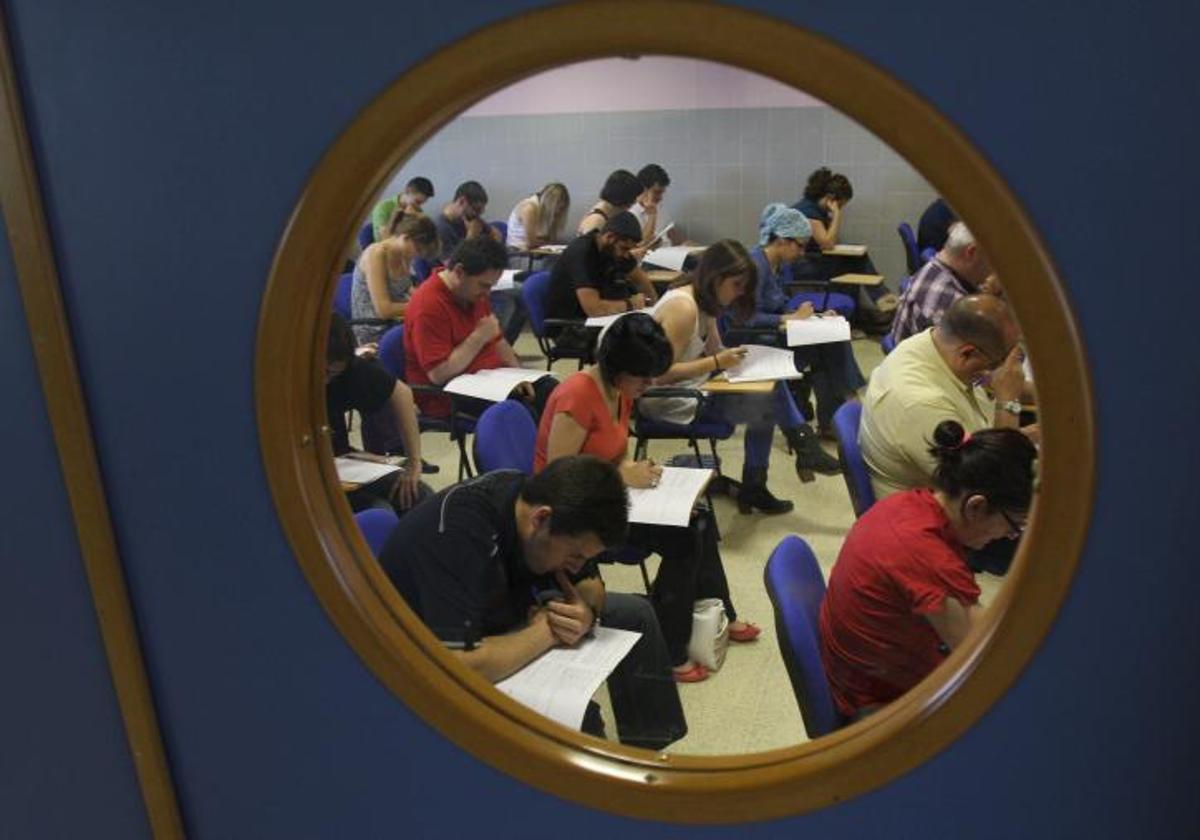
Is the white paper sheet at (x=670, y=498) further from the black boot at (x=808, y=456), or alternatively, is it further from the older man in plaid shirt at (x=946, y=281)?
the black boot at (x=808, y=456)

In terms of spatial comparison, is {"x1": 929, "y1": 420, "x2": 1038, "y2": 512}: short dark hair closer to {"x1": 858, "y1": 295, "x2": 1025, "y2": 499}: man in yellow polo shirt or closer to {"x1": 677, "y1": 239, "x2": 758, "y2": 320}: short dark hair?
{"x1": 858, "y1": 295, "x2": 1025, "y2": 499}: man in yellow polo shirt

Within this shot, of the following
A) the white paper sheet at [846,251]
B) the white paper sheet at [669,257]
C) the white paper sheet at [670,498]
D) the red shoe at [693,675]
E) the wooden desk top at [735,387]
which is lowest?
the red shoe at [693,675]

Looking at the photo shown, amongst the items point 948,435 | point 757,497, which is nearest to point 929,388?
point 948,435

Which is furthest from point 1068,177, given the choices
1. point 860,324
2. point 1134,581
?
point 860,324

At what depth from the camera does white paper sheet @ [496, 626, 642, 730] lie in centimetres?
171

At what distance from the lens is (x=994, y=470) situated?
1.84 meters

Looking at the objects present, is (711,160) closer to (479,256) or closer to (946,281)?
(479,256)

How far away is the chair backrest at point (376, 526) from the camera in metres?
2.10

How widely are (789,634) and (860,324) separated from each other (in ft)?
15.2

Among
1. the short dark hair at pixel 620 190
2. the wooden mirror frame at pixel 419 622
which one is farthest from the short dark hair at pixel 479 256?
the wooden mirror frame at pixel 419 622

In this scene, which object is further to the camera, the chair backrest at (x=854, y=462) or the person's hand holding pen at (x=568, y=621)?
the chair backrest at (x=854, y=462)

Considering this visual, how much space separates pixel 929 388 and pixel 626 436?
860 millimetres

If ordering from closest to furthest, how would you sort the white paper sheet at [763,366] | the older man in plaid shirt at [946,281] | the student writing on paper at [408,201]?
1. the older man in plaid shirt at [946,281]
2. the white paper sheet at [763,366]
3. the student writing on paper at [408,201]

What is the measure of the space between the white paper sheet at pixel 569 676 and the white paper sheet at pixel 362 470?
1.11 m
